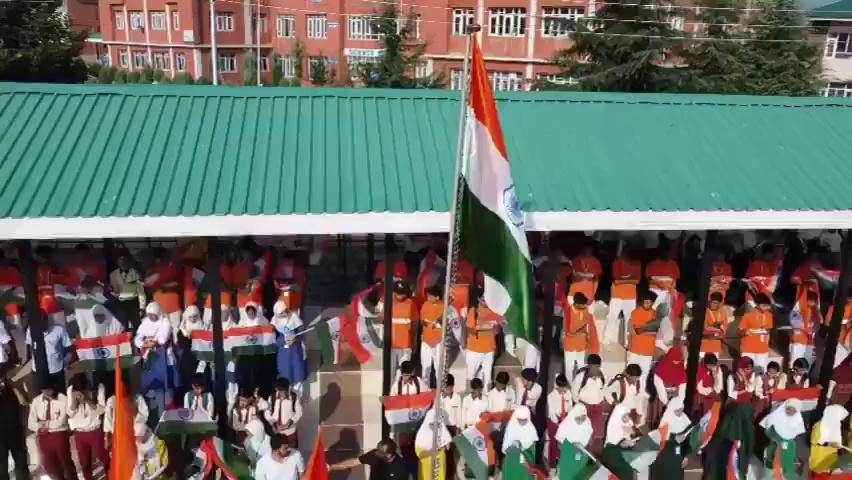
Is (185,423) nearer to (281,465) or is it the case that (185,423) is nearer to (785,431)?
(281,465)

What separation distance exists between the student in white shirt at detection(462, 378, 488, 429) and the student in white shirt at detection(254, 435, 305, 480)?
67.3 inches

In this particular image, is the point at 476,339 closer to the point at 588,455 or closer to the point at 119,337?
the point at 588,455

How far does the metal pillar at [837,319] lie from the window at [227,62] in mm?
41212

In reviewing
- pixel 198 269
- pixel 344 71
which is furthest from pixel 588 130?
pixel 344 71

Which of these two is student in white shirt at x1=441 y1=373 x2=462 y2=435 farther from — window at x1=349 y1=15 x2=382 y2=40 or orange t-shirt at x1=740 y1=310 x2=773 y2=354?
window at x1=349 y1=15 x2=382 y2=40

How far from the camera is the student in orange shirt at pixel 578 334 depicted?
8.47 metres

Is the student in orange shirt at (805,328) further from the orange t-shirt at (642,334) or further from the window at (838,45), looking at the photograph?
the window at (838,45)

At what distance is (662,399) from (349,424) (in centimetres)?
355

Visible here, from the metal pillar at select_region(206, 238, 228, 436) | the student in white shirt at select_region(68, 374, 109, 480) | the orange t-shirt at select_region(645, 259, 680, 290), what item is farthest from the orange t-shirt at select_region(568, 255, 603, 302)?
the student in white shirt at select_region(68, 374, 109, 480)

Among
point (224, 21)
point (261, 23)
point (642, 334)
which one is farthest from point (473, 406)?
point (261, 23)

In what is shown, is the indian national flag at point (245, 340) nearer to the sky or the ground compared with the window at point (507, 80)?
nearer to the ground

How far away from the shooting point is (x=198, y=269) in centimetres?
932

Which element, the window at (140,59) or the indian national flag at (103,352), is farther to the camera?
the window at (140,59)

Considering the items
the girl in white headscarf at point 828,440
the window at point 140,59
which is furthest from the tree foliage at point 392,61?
the window at point 140,59
